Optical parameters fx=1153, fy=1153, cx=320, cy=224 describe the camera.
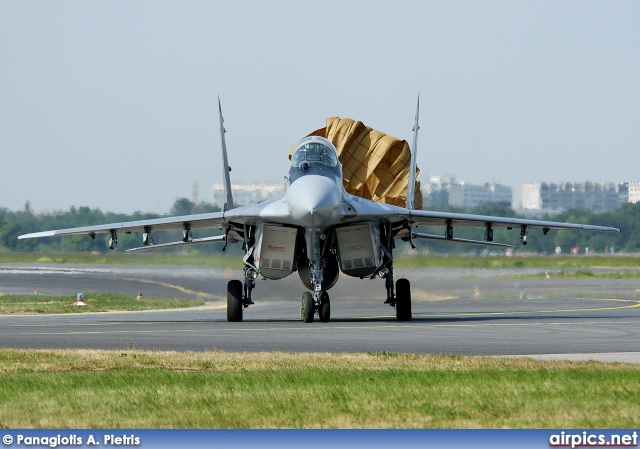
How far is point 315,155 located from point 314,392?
12907 millimetres

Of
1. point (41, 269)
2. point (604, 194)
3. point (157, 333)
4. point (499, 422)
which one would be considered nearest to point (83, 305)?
point (157, 333)

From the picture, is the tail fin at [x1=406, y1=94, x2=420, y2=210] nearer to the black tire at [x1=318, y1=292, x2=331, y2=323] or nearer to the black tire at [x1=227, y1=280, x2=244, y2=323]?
the black tire at [x1=318, y1=292, x2=331, y2=323]

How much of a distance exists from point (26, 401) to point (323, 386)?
275 cm

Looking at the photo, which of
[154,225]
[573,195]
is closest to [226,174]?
[154,225]

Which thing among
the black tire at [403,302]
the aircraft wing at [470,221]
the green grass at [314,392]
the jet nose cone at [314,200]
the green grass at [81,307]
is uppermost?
the jet nose cone at [314,200]

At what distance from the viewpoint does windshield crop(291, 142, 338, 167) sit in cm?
2311

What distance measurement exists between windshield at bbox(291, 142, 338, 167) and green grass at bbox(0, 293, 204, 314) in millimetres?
10481

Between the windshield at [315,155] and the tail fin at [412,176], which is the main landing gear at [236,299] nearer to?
the windshield at [315,155]

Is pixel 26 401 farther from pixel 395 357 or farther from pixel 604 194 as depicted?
pixel 604 194

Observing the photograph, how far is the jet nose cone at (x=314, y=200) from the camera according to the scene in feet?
71.3

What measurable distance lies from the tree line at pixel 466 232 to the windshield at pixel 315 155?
61.5ft

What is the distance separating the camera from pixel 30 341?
58.6 ft

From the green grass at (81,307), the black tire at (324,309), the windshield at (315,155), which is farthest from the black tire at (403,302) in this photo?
the green grass at (81,307)

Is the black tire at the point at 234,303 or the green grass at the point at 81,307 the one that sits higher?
the black tire at the point at 234,303
